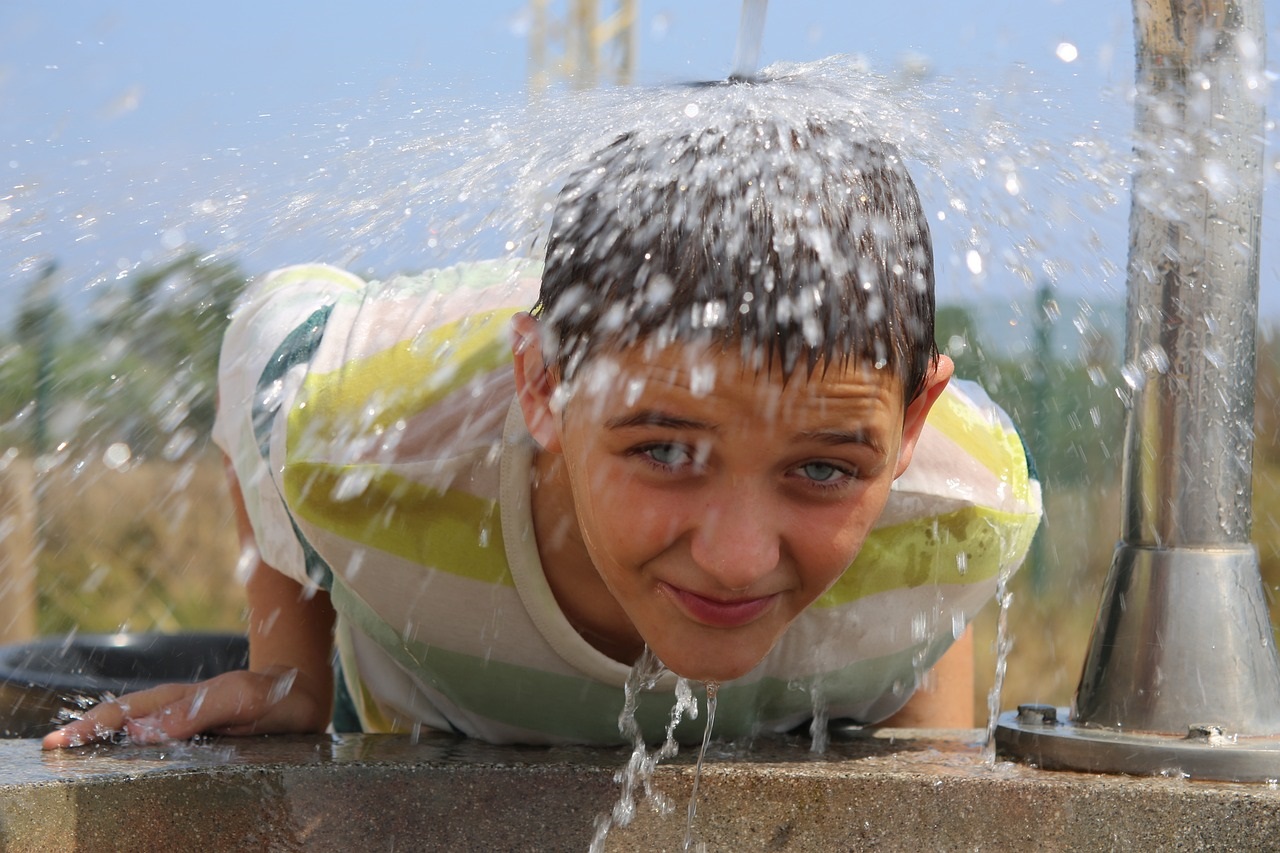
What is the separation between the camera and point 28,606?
26.0 feet

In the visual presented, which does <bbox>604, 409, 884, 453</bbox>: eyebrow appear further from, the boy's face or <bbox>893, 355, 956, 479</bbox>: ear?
<bbox>893, 355, 956, 479</bbox>: ear

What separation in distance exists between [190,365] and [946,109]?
9.69ft

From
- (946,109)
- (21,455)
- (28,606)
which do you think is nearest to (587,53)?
(946,109)

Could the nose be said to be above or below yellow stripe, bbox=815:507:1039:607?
above

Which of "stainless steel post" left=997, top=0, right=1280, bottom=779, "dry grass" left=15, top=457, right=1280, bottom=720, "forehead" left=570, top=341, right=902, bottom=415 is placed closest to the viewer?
Result: "forehead" left=570, top=341, right=902, bottom=415

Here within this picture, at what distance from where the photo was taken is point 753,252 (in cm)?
174

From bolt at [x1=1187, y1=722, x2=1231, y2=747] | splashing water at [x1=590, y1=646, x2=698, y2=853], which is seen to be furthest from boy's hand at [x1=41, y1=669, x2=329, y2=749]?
bolt at [x1=1187, y1=722, x2=1231, y2=747]

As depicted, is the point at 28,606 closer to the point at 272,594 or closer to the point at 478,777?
the point at 272,594

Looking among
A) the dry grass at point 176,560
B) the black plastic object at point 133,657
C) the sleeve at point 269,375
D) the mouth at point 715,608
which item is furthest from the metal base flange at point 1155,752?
Answer: the dry grass at point 176,560

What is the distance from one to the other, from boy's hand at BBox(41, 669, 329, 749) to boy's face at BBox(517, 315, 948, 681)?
2.62 feet

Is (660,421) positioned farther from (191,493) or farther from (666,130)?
(191,493)

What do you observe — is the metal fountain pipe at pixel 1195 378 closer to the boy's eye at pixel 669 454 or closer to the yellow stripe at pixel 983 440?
the yellow stripe at pixel 983 440

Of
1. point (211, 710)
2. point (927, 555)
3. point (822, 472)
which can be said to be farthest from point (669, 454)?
point (211, 710)

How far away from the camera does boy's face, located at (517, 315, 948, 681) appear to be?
1684 millimetres
